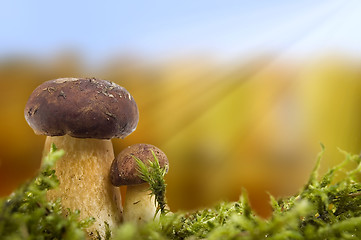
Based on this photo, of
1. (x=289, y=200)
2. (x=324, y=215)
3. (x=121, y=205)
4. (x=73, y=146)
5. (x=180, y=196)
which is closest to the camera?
(x=324, y=215)

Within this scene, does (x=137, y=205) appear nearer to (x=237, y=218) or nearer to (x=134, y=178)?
(x=134, y=178)

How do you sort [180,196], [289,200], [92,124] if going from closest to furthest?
[289,200] → [92,124] → [180,196]

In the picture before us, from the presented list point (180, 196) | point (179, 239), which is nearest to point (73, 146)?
point (179, 239)

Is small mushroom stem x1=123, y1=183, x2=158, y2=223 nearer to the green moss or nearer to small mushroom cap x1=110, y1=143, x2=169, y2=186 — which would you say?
small mushroom cap x1=110, y1=143, x2=169, y2=186

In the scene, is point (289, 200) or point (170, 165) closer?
point (289, 200)

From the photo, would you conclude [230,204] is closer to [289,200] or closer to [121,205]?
[289,200]

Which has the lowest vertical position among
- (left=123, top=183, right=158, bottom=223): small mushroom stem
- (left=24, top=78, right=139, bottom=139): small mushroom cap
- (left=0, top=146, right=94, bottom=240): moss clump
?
(left=123, top=183, right=158, bottom=223): small mushroom stem

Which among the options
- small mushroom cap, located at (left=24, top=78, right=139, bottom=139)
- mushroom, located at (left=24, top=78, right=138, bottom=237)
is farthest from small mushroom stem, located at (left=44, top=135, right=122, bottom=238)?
small mushroom cap, located at (left=24, top=78, right=139, bottom=139)

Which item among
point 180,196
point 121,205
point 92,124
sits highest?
point 92,124
